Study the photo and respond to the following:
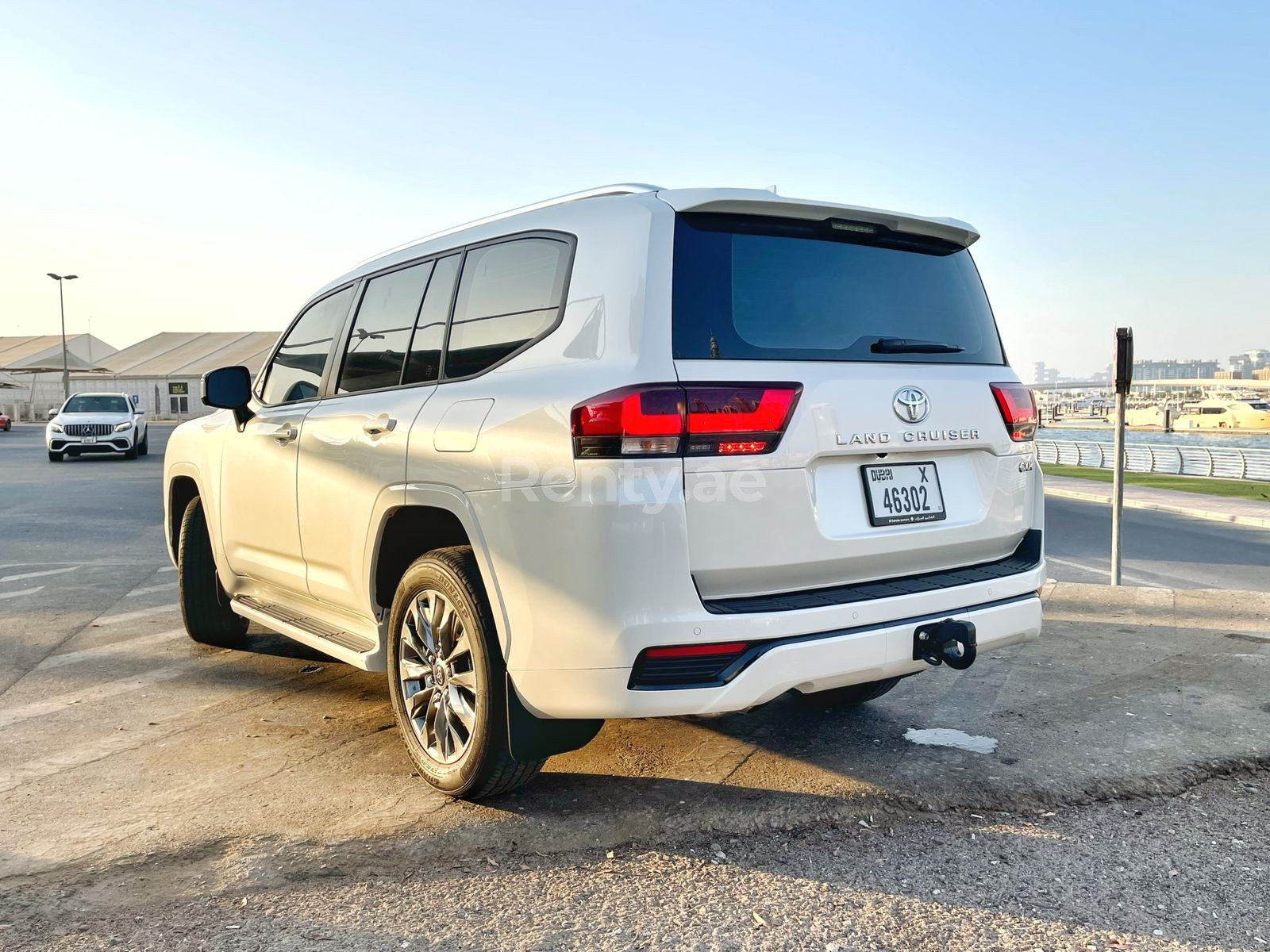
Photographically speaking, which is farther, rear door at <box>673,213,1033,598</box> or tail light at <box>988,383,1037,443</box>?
tail light at <box>988,383,1037,443</box>

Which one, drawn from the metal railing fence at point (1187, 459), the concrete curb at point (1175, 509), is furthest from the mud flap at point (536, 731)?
the metal railing fence at point (1187, 459)

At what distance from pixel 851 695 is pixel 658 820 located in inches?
58.0

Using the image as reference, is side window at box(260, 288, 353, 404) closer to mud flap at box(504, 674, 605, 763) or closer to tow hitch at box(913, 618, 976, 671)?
mud flap at box(504, 674, 605, 763)

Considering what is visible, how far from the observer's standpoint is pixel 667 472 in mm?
2863

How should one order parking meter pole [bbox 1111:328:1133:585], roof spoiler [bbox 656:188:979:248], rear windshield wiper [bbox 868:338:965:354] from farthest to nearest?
parking meter pole [bbox 1111:328:1133:585] < rear windshield wiper [bbox 868:338:965:354] < roof spoiler [bbox 656:188:979:248]

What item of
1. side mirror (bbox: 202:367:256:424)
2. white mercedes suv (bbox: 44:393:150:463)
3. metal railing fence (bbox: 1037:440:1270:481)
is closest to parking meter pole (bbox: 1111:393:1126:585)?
side mirror (bbox: 202:367:256:424)

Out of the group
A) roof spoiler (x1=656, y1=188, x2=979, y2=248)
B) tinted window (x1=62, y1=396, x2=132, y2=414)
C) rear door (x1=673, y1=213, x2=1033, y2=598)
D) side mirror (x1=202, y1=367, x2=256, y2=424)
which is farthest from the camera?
tinted window (x1=62, y1=396, x2=132, y2=414)

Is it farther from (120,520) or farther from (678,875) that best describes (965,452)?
(120,520)

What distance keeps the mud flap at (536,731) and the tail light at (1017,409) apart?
5.83 ft

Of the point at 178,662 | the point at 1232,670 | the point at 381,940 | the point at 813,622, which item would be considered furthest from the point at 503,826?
the point at 1232,670

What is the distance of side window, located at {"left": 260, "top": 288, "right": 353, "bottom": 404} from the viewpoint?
457 cm

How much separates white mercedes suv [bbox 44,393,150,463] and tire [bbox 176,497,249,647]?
20.6 m

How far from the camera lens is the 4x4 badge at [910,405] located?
129 inches

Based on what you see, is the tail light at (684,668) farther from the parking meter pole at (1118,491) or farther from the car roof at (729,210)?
the parking meter pole at (1118,491)
